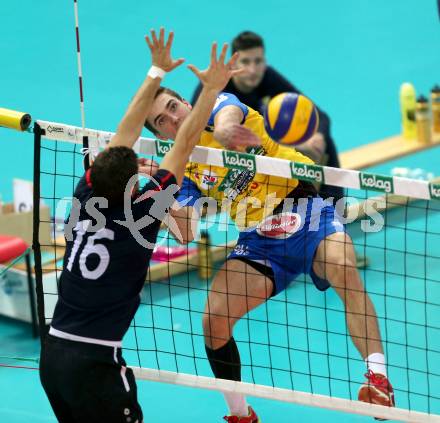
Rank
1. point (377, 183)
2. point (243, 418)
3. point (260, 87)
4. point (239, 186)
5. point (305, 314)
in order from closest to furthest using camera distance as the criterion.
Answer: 1. point (377, 183)
2. point (239, 186)
3. point (243, 418)
4. point (305, 314)
5. point (260, 87)

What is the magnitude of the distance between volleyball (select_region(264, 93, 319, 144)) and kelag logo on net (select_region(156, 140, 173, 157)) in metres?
0.69

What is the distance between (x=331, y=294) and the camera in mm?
8008

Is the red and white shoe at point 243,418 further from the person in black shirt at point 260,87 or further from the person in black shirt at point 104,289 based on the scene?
the person in black shirt at point 260,87

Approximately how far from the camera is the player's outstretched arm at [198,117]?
16.3ft

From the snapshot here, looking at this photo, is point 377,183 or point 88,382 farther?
point 377,183

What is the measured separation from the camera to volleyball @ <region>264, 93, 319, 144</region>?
18.9 ft

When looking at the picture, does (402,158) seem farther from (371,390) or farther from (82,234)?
(82,234)

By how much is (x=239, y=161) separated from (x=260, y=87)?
3677 mm

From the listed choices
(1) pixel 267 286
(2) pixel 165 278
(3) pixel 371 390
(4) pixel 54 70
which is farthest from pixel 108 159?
(4) pixel 54 70

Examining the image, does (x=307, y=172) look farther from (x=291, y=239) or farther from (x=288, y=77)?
(x=288, y=77)

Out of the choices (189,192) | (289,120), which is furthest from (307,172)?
(189,192)

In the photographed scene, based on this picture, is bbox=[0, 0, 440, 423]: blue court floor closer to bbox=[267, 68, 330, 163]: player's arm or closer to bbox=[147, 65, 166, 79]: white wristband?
bbox=[267, 68, 330, 163]: player's arm

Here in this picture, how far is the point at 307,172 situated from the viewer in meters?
5.10

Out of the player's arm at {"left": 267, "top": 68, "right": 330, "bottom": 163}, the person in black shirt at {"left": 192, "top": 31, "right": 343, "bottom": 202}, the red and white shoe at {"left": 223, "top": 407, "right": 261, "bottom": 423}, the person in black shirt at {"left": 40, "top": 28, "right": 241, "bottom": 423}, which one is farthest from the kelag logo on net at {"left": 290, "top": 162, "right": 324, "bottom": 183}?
the person in black shirt at {"left": 192, "top": 31, "right": 343, "bottom": 202}
